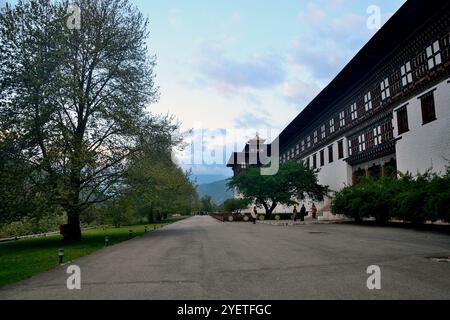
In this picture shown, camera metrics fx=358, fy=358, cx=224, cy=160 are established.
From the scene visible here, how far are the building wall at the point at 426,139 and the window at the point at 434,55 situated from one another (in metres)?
1.60

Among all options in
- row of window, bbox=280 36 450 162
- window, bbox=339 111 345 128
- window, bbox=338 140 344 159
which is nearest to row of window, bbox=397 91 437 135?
row of window, bbox=280 36 450 162

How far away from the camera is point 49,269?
1119 cm

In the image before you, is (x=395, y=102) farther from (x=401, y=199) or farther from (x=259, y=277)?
(x=259, y=277)

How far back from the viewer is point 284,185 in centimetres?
4694

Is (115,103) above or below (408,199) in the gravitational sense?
above

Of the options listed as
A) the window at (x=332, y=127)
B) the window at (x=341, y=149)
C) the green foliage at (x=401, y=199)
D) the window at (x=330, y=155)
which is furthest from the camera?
the window at (x=332, y=127)

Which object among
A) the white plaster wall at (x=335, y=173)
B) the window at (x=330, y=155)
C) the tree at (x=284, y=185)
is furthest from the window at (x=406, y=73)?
the tree at (x=284, y=185)

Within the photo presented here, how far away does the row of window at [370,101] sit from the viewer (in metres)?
24.0

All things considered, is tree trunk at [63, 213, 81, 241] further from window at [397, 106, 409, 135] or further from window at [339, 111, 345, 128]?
window at [339, 111, 345, 128]

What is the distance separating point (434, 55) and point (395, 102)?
567 centimetres

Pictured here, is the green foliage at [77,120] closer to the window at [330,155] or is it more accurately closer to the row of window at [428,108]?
the row of window at [428,108]
